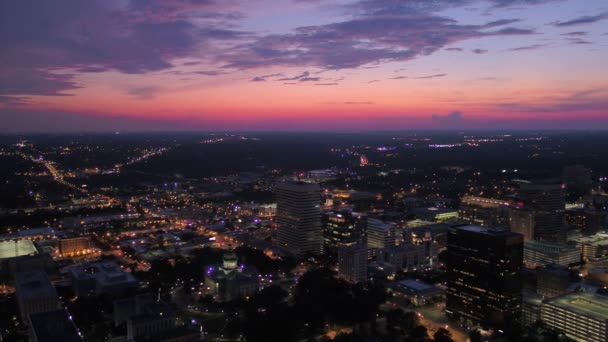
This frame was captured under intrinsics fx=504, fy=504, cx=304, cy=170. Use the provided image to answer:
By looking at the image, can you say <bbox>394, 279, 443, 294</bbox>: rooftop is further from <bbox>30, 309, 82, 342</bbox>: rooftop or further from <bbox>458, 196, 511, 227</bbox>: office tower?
<bbox>30, 309, 82, 342</bbox>: rooftop

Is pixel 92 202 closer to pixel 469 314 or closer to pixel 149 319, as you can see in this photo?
pixel 149 319

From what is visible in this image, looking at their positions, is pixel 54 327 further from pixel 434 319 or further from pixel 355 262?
pixel 434 319

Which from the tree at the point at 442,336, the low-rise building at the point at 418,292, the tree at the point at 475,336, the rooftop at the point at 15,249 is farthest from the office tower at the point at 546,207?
the rooftop at the point at 15,249

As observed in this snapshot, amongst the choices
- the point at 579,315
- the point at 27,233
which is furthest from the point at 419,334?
the point at 27,233

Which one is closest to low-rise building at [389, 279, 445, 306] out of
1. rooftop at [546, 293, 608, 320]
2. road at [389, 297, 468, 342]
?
road at [389, 297, 468, 342]

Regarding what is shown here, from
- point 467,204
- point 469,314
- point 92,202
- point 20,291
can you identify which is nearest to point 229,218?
point 92,202

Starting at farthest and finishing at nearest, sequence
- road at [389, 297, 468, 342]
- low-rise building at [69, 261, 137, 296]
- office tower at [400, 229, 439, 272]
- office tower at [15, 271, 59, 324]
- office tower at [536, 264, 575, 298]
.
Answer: office tower at [400, 229, 439, 272], low-rise building at [69, 261, 137, 296], office tower at [536, 264, 575, 298], office tower at [15, 271, 59, 324], road at [389, 297, 468, 342]
